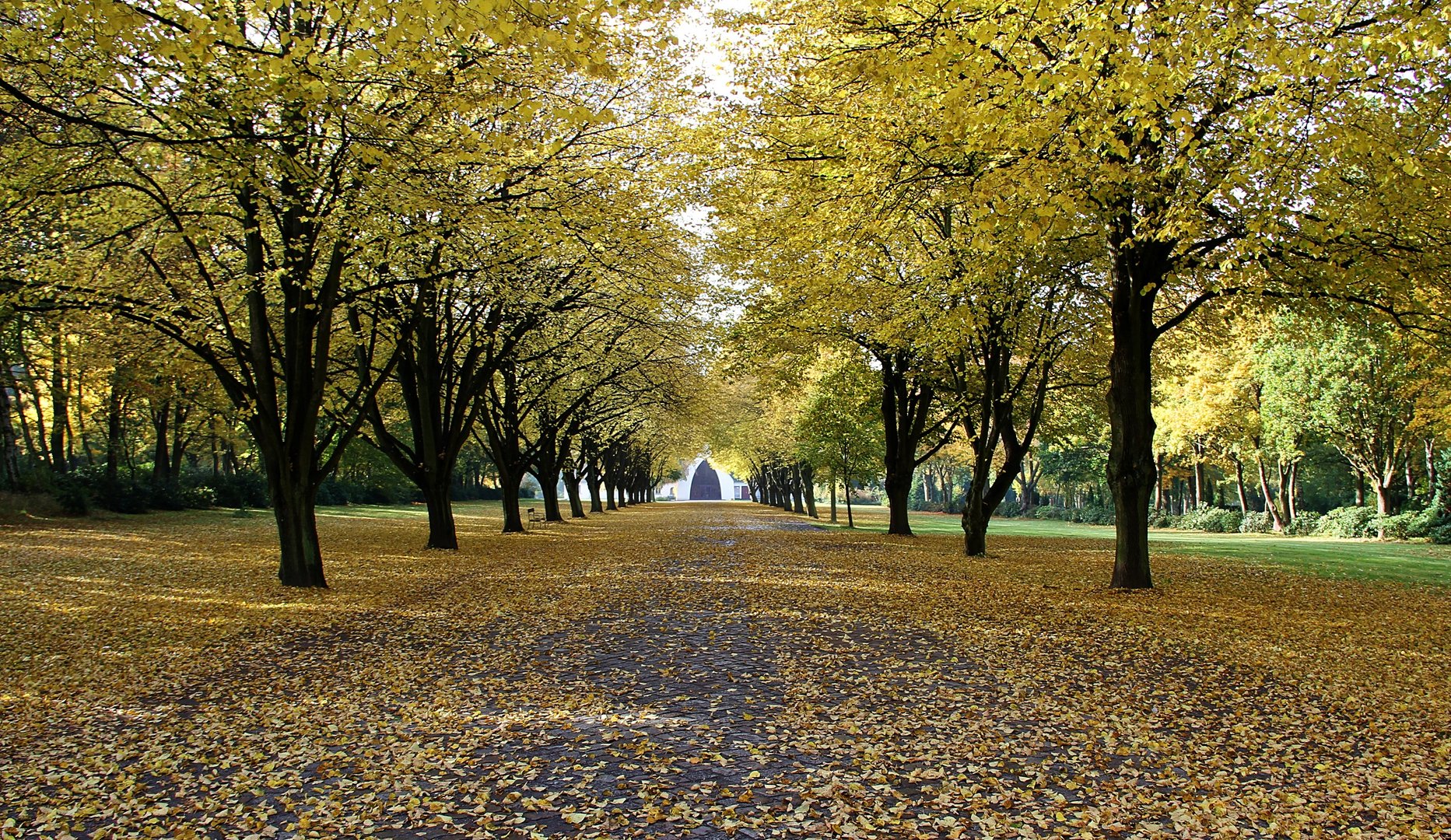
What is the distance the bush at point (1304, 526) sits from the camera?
3317cm

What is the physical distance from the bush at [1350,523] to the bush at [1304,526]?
77cm

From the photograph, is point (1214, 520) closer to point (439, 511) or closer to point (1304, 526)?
point (1304, 526)

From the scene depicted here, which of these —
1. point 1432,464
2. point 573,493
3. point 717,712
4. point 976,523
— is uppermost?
point 1432,464

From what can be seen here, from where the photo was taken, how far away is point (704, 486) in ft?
501

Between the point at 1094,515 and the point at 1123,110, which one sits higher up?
the point at 1123,110

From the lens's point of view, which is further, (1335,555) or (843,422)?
(843,422)

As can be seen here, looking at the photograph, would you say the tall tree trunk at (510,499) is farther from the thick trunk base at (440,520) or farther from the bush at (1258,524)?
the bush at (1258,524)

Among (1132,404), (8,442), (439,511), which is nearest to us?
(1132,404)

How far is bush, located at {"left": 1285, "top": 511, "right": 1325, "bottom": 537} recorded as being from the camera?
3317 cm

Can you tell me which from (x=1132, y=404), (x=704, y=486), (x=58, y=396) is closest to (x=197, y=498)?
(x=58, y=396)

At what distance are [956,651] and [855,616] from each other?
84.9 inches

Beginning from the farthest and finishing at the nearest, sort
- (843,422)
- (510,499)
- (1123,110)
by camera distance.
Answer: (843,422), (510,499), (1123,110)

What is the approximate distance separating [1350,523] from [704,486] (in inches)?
4942

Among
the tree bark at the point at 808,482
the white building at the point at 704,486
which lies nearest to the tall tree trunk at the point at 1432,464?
the tree bark at the point at 808,482
